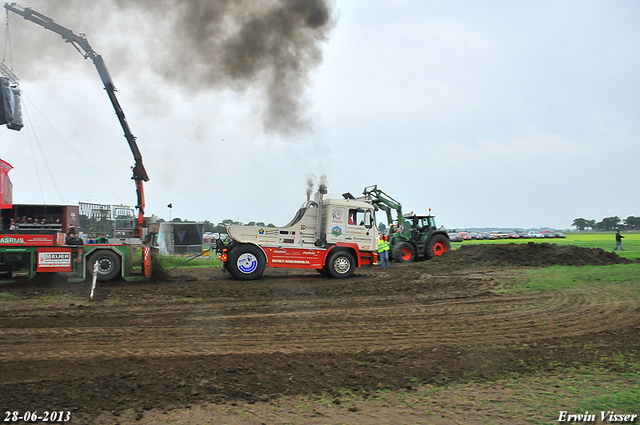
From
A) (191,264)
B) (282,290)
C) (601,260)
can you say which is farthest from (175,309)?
(601,260)

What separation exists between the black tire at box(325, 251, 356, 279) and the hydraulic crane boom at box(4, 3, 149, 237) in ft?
35.3

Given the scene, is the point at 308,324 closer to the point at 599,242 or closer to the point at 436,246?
the point at 436,246

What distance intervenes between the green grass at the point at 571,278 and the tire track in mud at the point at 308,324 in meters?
1.35

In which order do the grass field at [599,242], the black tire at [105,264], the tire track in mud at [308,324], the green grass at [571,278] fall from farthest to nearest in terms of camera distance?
1. the grass field at [599,242]
2. the black tire at [105,264]
3. the green grass at [571,278]
4. the tire track in mud at [308,324]

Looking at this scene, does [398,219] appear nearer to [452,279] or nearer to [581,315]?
[452,279]

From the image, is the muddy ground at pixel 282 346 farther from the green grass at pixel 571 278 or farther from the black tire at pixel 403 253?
the black tire at pixel 403 253

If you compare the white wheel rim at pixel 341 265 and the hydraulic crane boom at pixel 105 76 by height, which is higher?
the hydraulic crane boom at pixel 105 76

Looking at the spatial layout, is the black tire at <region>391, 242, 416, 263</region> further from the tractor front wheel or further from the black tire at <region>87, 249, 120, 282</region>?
the black tire at <region>87, 249, 120, 282</region>

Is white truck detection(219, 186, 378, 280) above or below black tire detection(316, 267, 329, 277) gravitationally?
above

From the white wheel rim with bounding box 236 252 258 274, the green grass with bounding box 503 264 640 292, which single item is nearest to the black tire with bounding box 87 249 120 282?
the white wheel rim with bounding box 236 252 258 274

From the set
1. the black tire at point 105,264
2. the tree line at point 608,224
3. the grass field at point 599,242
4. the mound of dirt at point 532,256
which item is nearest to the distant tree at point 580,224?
the tree line at point 608,224

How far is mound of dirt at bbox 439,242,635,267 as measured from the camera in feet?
60.0

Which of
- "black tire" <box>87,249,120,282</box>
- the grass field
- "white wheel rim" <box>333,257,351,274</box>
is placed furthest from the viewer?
the grass field

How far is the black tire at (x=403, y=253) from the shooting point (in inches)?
816
